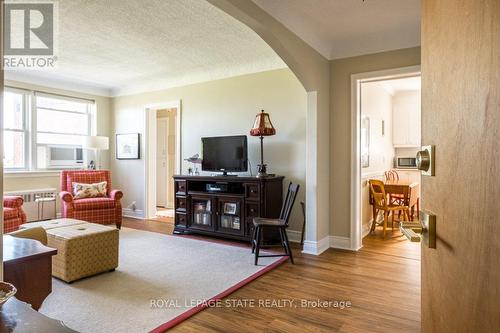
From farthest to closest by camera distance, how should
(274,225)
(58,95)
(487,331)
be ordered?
(58,95) → (274,225) → (487,331)

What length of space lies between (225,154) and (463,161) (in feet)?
13.2

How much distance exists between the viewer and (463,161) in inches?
27.2

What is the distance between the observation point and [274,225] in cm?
333

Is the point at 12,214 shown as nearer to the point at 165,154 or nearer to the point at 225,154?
the point at 225,154

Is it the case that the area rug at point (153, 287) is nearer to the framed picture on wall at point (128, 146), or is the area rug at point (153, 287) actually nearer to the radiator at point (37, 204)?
the radiator at point (37, 204)

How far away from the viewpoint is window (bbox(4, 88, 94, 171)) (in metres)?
5.18

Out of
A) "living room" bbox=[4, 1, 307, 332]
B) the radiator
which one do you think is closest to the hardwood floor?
"living room" bbox=[4, 1, 307, 332]

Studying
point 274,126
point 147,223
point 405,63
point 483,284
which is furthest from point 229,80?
point 483,284

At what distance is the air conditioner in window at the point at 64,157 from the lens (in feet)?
18.6

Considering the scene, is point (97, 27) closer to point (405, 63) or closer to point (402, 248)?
point (405, 63)

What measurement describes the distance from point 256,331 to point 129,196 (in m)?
4.99

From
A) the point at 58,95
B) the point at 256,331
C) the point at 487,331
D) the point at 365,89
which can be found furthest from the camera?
the point at 58,95

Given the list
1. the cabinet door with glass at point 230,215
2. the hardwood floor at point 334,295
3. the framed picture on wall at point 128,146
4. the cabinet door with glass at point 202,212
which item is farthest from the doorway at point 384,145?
the framed picture on wall at point 128,146

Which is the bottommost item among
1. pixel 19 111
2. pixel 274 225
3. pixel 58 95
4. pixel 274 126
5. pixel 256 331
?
pixel 256 331
